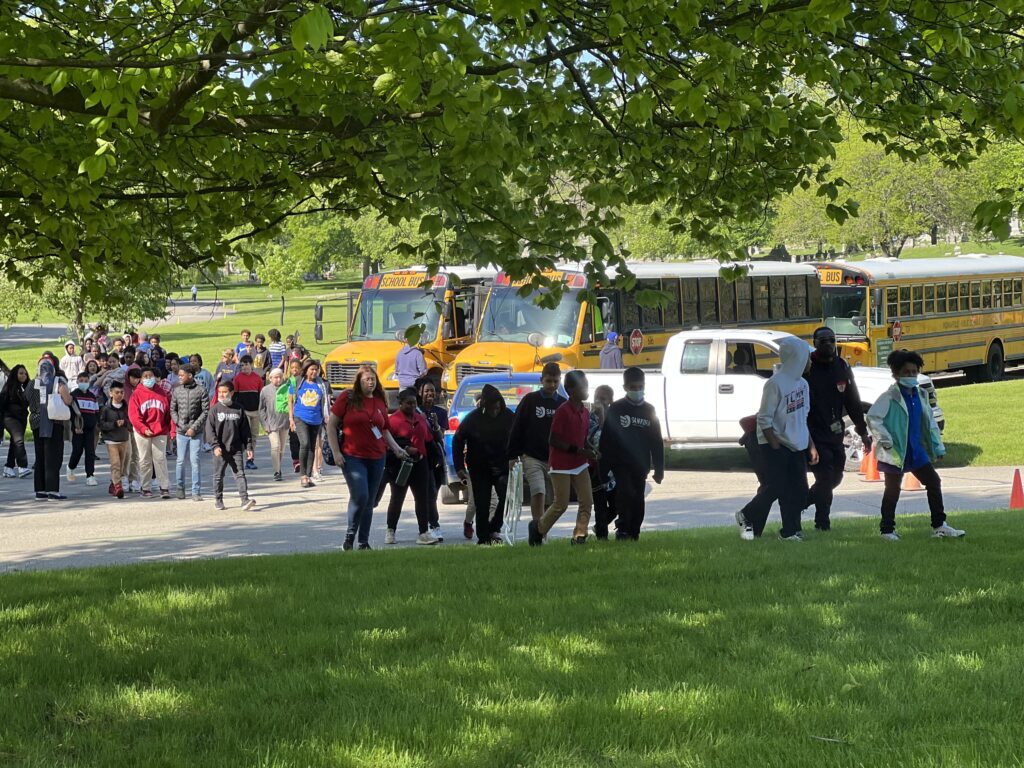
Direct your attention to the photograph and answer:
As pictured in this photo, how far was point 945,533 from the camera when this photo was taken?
40.2ft

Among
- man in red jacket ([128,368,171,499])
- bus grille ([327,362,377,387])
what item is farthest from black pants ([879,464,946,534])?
bus grille ([327,362,377,387])

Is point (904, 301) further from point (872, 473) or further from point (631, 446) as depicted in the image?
point (631, 446)

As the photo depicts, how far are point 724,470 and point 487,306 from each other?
23.3 feet

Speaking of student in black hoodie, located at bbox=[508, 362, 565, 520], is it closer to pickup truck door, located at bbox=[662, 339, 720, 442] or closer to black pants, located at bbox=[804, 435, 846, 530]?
black pants, located at bbox=[804, 435, 846, 530]

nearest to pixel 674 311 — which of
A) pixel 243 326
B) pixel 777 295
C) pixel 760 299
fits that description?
pixel 760 299

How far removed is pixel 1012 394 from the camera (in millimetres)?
29281

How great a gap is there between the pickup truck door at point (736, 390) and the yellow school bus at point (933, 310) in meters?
11.1

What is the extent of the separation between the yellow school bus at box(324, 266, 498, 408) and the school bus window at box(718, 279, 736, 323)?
15.8 ft

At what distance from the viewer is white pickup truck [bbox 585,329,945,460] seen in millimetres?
21094

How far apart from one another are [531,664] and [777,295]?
24.9 m

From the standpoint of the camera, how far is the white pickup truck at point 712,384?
21.1 meters

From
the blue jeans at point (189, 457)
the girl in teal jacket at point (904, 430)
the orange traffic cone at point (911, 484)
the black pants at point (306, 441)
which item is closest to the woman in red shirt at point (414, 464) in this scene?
the girl in teal jacket at point (904, 430)

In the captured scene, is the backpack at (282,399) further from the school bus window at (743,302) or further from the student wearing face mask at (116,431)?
the school bus window at (743,302)

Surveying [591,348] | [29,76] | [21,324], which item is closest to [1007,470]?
[591,348]
